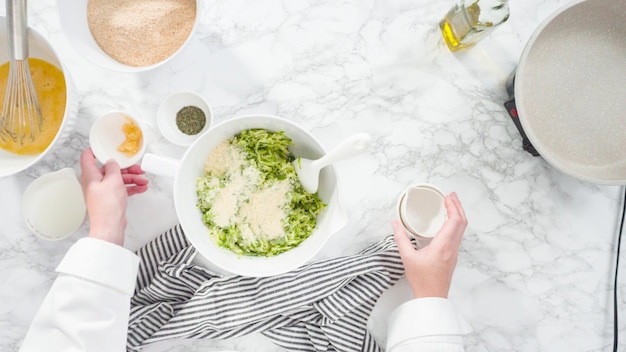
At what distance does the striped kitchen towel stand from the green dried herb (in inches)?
7.6

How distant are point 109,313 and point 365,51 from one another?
26.4 inches

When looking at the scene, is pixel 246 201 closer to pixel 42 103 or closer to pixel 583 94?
pixel 42 103

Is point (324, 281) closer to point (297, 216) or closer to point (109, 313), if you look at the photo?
point (297, 216)

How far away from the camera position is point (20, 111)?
0.81 m

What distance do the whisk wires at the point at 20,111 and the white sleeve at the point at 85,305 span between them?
8.7 inches

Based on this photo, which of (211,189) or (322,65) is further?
(322,65)

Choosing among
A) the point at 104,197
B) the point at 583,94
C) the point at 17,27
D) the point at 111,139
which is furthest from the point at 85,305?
the point at 583,94

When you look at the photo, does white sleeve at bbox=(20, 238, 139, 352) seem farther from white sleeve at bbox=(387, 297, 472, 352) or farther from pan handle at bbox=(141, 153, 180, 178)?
white sleeve at bbox=(387, 297, 472, 352)

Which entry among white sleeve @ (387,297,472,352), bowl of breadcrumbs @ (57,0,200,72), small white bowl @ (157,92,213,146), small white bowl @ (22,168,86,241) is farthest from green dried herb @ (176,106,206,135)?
white sleeve @ (387,297,472,352)

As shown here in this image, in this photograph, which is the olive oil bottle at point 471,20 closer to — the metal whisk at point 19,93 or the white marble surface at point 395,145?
the white marble surface at point 395,145

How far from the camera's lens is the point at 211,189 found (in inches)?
29.8

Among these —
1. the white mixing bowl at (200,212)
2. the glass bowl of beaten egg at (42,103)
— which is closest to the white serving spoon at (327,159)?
the white mixing bowl at (200,212)

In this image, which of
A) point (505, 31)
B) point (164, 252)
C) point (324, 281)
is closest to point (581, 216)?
point (505, 31)

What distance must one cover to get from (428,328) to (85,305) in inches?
23.0
